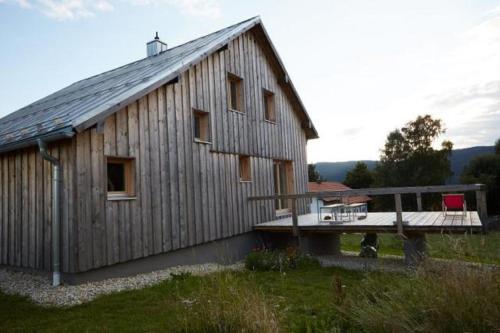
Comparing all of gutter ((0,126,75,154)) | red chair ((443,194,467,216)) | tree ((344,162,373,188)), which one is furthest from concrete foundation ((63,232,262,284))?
tree ((344,162,373,188))

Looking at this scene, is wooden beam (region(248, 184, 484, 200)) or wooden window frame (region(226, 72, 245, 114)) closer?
wooden beam (region(248, 184, 484, 200))

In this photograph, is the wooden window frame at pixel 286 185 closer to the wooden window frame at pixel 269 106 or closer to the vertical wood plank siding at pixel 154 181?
the vertical wood plank siding at pixel 154 181

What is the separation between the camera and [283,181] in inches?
567

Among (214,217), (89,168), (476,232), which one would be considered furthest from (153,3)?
(476,232)

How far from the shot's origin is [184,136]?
9.44m

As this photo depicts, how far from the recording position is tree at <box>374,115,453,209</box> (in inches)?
1480

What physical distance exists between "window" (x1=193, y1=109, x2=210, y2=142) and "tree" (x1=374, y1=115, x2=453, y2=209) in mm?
33369

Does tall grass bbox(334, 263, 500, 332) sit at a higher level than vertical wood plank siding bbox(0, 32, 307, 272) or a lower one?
lower

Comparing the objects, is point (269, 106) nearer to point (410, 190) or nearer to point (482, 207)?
point (410, 190)

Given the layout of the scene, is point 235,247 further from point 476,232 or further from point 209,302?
point 209,302

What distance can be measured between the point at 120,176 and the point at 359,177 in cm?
4446

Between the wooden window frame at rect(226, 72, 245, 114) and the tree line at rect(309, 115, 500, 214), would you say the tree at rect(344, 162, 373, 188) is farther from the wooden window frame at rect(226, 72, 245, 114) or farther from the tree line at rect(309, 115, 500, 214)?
the wooden window frame at rect(226, 72, 245, 114)

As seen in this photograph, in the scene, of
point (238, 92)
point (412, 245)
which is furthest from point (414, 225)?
point (238, 92)

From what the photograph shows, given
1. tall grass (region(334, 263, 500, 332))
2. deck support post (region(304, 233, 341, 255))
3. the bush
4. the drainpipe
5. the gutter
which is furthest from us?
deck support post (region(304, 233, 341, 255))
